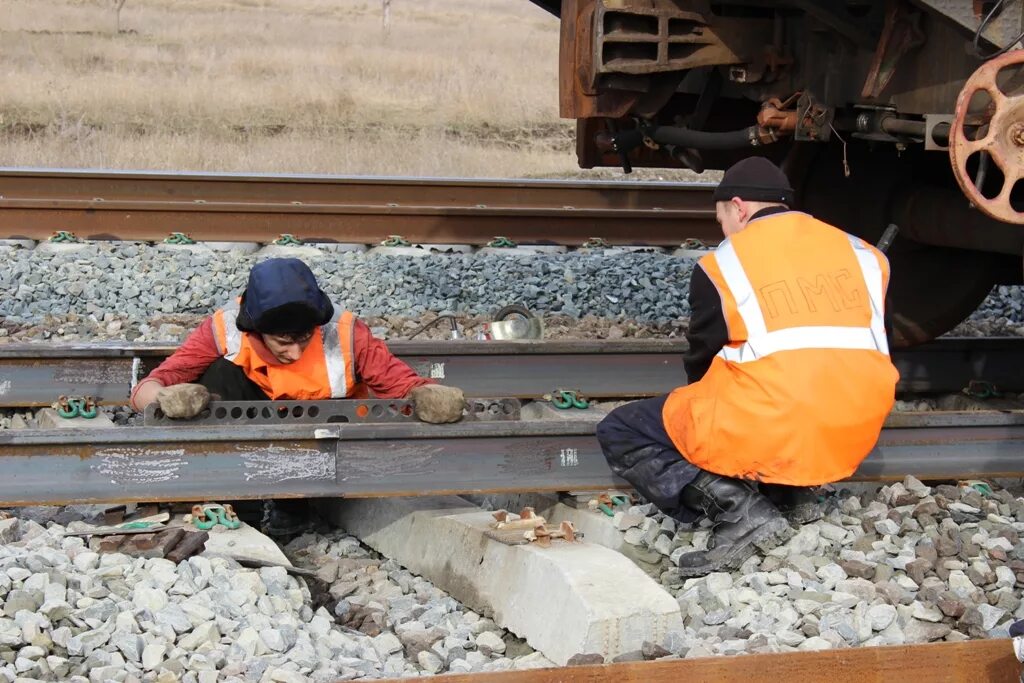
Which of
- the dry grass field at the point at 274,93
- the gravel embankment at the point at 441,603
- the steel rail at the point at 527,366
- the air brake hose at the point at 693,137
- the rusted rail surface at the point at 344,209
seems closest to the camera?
the gravel embankment at the point at 441,603

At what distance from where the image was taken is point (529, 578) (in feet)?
15.1

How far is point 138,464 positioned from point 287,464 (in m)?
0.54

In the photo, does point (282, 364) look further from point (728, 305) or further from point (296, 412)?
point (728, 305)

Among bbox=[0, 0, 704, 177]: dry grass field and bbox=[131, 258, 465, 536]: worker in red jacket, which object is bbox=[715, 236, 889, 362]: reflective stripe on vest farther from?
bbox=[0, 0, 704, 177]: dry grass field

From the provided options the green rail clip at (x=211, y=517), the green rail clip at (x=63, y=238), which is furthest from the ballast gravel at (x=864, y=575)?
the green rail clip at (x=63, y=238)

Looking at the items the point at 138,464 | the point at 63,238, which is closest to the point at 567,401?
the point at 138,464

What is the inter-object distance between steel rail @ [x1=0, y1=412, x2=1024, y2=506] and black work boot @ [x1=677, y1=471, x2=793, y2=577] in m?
0.61

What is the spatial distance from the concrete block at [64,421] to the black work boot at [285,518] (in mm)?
798

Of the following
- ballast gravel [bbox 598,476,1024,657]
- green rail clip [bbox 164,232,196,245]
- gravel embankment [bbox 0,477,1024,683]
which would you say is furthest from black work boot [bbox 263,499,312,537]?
green rail clip [bbox 164,232,196,245]

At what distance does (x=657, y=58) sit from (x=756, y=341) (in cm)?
183

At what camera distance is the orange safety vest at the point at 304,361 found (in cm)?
533

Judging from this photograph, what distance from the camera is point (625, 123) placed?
716cm

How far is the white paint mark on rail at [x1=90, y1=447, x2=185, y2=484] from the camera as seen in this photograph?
193 inches

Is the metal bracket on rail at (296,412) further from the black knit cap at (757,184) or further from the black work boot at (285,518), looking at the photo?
the black knit cap at (757,184)
